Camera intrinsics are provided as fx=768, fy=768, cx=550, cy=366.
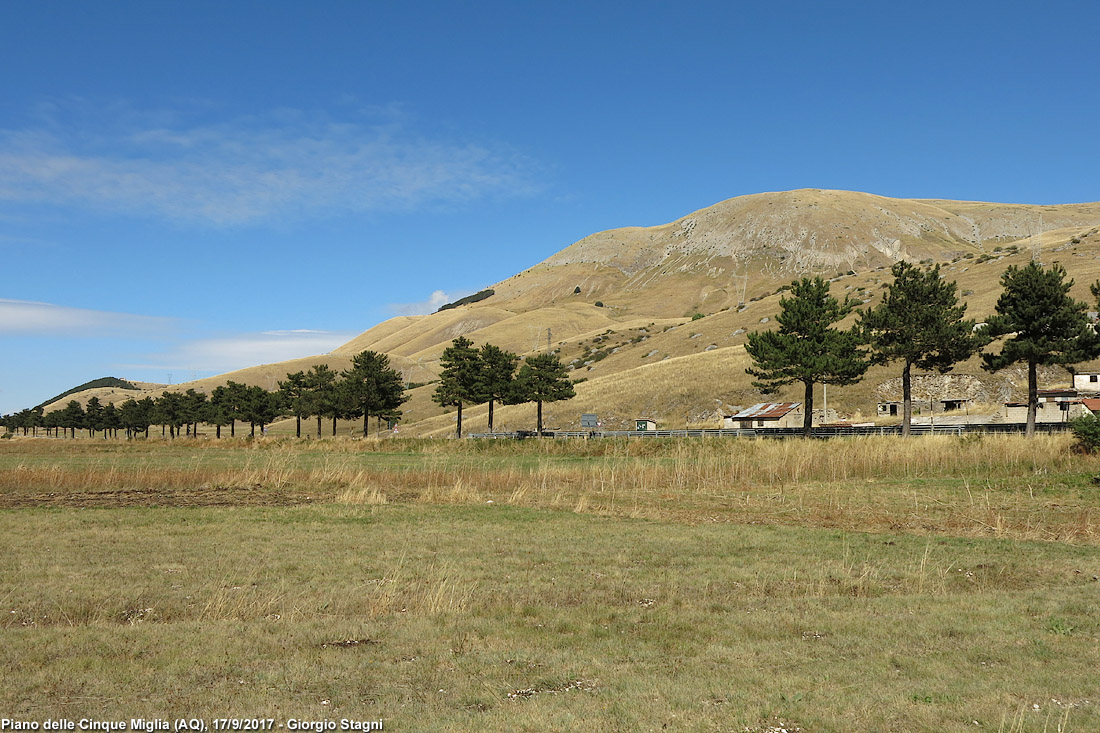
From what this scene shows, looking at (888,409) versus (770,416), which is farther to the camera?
(888,409)

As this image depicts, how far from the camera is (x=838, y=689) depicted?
24.4 ft

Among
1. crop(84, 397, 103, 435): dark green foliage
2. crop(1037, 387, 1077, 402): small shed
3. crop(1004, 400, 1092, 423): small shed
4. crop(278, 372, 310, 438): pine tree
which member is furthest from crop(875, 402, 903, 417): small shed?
crop(84, 397, 103, 435): dark green foliage

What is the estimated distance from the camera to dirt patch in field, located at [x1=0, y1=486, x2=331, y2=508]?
77.7ft

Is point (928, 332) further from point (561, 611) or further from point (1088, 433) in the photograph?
point (561, 611)

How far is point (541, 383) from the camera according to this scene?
263ft

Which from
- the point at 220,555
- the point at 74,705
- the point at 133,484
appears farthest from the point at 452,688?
the point at 133,484

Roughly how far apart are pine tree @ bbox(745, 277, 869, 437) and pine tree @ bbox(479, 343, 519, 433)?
29.6 metres

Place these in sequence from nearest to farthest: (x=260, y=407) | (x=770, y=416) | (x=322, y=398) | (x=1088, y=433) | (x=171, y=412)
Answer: (x=1088, y=433)
(x=770, y=416)
(x=322, y=398)
(x=260, y=407)
(x=171, y=412)

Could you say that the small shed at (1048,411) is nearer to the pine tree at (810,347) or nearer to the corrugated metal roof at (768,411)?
the pine tree at (810,347)

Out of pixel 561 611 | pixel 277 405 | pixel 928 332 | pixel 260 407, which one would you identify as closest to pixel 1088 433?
pixel 928 332

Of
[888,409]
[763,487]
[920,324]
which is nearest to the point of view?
[763,487]

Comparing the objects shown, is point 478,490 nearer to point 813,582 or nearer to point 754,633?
point 813,582

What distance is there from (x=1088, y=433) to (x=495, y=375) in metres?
58.3

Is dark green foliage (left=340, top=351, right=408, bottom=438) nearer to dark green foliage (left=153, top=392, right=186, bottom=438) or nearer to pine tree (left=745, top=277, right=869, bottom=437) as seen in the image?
pine tree (left=745, top=277, right=869, bottom=437)
